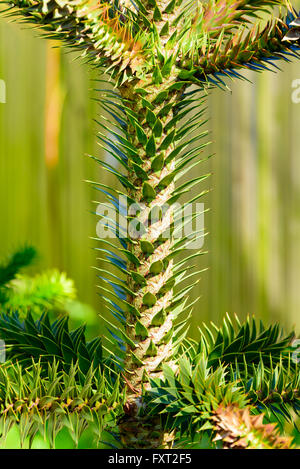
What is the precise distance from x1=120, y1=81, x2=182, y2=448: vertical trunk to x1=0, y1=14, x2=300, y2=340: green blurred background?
1396mm

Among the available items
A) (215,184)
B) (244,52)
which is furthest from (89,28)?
(215,184)

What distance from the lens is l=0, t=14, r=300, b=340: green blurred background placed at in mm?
2174

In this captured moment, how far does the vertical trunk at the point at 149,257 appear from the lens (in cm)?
69

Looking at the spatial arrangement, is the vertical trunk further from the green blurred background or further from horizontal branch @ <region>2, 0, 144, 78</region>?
the green blurred background

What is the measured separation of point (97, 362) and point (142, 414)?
0.12 m

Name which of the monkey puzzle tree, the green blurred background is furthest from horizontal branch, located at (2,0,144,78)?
the green blurred background

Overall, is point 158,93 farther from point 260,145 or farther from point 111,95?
point 260,145

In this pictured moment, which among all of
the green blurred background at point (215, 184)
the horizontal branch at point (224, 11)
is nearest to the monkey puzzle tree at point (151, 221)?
the horizontal branch at point (224, 11)

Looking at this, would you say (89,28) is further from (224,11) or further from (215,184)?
(215,184)

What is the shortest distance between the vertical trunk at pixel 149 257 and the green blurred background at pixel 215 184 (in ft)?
4.58
